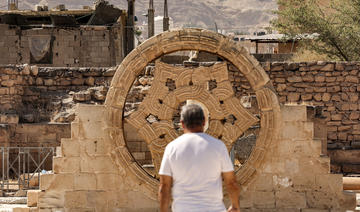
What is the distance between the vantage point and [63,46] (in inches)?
864

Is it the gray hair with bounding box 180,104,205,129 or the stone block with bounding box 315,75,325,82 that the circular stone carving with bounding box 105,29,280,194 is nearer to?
the gray hair with bounding box 180,104,205,129

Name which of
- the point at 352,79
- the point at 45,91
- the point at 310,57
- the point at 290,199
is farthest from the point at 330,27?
the point at 290,199

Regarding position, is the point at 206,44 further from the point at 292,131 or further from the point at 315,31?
the point at 315,31

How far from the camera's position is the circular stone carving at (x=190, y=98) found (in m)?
7.27

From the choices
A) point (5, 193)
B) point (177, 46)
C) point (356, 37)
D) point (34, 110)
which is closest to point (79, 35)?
point (34, 110)

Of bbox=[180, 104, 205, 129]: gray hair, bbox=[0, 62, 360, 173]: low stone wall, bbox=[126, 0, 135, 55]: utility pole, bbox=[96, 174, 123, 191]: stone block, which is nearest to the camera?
bbox=[180, 104, 205, 129]: gray hair

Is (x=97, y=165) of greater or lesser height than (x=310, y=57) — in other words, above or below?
below

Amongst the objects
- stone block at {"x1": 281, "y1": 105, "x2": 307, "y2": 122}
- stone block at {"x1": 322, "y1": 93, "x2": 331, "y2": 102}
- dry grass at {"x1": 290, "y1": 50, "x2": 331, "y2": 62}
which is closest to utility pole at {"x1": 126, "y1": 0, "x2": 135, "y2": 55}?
dry grass at {"x1": 290, "y1": 50, "x2": 331, "y2": 62}

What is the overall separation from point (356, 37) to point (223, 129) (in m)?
11.3

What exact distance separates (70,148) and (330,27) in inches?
480

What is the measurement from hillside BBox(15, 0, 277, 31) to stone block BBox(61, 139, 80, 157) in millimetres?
79001

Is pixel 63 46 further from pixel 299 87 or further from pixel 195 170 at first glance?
pixel 195 170

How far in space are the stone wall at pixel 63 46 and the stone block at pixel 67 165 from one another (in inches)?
571

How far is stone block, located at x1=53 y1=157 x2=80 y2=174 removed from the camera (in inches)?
293
